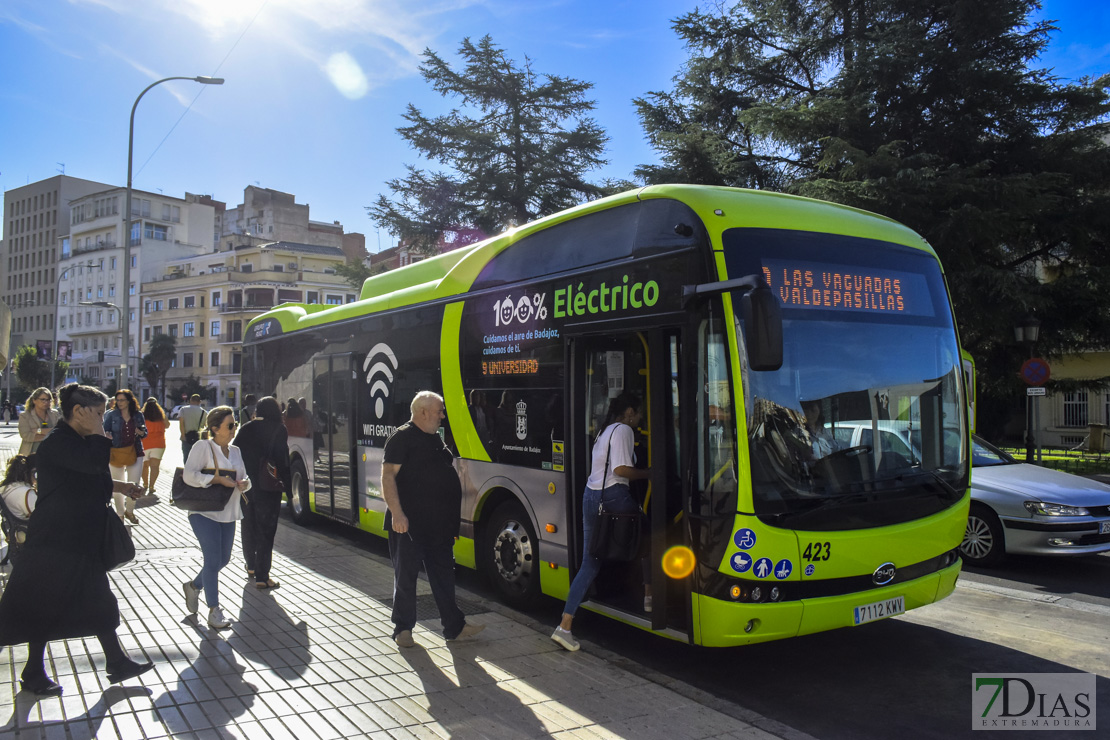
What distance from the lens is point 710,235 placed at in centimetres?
533

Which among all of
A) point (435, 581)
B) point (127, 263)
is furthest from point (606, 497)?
point (127, 263)

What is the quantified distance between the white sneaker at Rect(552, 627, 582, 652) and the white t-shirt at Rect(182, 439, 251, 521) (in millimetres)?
2764

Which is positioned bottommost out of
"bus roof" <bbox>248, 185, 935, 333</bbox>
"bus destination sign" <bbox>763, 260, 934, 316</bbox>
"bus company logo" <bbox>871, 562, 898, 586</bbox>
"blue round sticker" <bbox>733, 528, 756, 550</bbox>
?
"bus company logo" <bbox>871, 562, 898, 586</bbox>

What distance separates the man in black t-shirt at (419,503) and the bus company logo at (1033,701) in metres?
3.48

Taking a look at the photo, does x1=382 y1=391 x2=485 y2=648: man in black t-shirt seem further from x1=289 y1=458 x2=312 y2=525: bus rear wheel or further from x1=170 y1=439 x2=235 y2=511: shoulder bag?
x1=289 y1=458 x2=312 y2=525: bus rear wheel

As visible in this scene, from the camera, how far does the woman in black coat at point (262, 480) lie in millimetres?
7848

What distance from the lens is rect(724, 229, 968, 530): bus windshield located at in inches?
200

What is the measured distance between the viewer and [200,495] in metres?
6.46

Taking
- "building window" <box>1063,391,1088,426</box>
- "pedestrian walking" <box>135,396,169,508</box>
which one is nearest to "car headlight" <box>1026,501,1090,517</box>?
"pedestrian walking" <box>135,396,169,508</box>

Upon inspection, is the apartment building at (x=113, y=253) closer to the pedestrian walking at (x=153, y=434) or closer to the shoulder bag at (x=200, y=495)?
the pedestrian walking at (x=153, y=434)

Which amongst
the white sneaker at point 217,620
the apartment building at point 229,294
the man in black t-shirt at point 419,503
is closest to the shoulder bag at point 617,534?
the man in black t-shirt at point 419,503

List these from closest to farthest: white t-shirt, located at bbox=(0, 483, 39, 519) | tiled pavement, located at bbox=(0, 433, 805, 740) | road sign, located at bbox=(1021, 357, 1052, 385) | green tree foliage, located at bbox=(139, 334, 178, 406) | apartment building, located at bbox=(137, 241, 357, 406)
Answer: tiled pavement, located at bbox=(0, 433, 805, 740) < white t-shirt, located at bbox=(0, 483, 39, 519) < road sign, located at bbox=(1021, 357, 1052, 385) < green tree foliage, located at bbox=(139, 334, 178, 406) < apartment building, located at bbox=(137, 241, 357, 406)

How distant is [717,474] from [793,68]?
1985cm

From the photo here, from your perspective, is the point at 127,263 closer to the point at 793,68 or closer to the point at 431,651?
the point at 793,68
